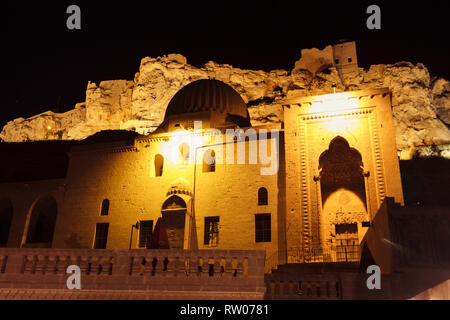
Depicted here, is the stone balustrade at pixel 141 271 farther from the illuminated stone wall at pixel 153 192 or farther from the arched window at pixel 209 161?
the arched window at pixel 209 161

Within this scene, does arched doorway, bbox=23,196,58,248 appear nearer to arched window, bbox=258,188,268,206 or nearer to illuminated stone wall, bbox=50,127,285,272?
illuminated stone wall, bbox=50,127,285,272

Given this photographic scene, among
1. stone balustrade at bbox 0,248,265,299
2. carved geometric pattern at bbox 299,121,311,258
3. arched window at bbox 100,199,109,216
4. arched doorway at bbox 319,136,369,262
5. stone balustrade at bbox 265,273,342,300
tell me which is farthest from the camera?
arched window at bbox 100,199,109,216

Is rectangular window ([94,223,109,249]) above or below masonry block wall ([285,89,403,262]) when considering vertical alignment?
below

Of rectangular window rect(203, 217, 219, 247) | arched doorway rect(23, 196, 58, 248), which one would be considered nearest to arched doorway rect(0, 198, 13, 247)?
arched doorway rect(23, 196, 58, 248)

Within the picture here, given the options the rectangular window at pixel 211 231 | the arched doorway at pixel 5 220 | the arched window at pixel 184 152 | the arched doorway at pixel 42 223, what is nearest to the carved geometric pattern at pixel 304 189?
the rectangular window at pixel 211 231

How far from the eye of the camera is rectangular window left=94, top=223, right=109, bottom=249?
29073 millimetres

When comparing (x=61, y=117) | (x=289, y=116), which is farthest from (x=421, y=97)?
(x=61, y=117)

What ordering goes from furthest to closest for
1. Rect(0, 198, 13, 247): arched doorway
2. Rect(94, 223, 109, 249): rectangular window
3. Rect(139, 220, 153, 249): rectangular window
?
Rect(0, 198, 13, 247): arched doorway → Rect(94, 223, 109, 249): rectangular window → Rect(139, 220, 153, 249): rectangular window

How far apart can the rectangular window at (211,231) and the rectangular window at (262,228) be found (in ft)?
8.15

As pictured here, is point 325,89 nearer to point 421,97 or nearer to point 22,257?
point 421,97

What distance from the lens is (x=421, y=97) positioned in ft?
211

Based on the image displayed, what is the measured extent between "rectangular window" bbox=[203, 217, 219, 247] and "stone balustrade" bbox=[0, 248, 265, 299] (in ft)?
51.3

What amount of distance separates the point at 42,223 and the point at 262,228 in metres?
18.1

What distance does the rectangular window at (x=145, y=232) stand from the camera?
91.7 feet
